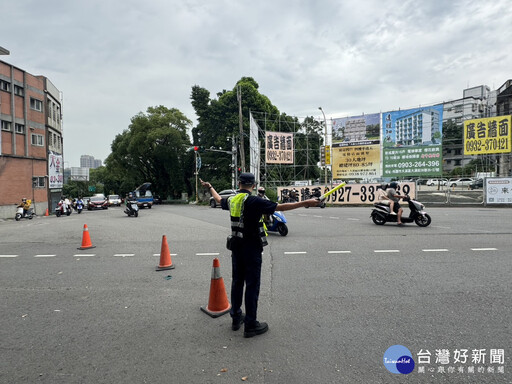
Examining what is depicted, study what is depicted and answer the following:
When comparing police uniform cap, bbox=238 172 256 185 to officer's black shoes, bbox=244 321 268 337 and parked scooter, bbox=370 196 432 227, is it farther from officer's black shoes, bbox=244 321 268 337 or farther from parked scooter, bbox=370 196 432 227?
parked scooter, bbox=370 196 432 227

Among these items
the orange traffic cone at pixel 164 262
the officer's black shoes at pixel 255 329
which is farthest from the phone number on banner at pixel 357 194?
the officer's black shoes at pixel 255 329

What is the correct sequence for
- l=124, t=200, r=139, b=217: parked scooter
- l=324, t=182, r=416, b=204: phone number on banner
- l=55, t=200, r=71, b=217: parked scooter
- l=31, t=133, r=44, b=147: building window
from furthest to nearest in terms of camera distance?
l=31, t=133, r=44, b=147: building window, l=55, t=200, r=71, b=217: parked scooter, l=324, t=182, r=416, b=204: phone number on banner, l=124, t=200, r=139, b=217: parked scooter

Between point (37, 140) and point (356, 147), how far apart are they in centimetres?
2789

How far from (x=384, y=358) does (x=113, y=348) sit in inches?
103

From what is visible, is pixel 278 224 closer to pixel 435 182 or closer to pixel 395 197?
pixel 395 197

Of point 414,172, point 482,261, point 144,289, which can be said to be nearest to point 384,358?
point 144,289

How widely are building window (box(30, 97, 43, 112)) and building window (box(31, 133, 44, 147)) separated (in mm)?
2493

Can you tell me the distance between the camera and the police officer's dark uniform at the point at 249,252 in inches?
140

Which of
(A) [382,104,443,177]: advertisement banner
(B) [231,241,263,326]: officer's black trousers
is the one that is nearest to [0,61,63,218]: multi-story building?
(B) [231,241,263,326]: officer's black trousers

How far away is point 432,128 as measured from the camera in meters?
24.2

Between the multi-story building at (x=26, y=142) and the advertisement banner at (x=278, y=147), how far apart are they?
20.3 m

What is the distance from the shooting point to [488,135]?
2248 cm

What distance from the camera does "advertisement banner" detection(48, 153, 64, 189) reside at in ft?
102

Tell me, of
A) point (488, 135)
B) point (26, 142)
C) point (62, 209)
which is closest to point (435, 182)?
point (488, 135)
